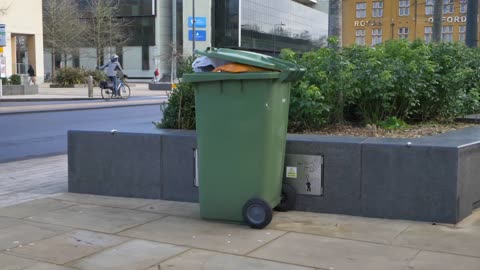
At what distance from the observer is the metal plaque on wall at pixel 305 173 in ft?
20.6

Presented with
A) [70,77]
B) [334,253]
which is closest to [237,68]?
[334,253]

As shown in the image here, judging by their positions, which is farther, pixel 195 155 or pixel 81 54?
pixel 81 54

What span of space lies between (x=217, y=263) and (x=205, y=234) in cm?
89

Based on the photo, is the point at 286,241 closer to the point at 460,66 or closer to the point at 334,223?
the point at 334,223

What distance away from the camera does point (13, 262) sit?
4.81m

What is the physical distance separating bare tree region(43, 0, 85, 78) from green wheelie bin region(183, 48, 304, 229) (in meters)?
54.8

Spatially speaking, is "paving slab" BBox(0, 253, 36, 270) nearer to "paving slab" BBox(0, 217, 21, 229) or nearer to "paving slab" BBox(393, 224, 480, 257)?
"paving slab" BBox(0, 217, 21, 229)

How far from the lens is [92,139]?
7523 mm

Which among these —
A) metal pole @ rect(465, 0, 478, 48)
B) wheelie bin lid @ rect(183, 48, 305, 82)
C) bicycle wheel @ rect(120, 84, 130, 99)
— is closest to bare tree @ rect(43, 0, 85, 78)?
bicycle wheel @ rect(120, 84, 130, 99)

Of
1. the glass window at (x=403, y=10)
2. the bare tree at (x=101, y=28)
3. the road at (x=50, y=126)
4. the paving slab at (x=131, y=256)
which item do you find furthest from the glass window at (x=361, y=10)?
the paving slab at (x=131, y=256)

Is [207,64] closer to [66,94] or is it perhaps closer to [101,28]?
[66,94]

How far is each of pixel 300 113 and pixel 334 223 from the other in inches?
65.9

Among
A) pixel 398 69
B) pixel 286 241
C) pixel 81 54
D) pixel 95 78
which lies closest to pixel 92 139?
pixel 286 241

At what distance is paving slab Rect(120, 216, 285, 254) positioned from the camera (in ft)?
17.2
